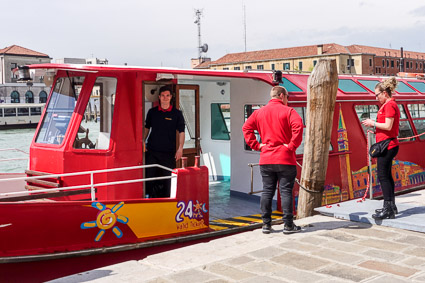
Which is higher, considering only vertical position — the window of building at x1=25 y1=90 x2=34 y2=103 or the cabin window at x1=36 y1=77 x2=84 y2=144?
the window of building at x1=25 y1=90 x2=34 y2=103

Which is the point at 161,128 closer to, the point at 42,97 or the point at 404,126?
the point at 404,126

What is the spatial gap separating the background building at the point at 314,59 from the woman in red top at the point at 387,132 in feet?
291

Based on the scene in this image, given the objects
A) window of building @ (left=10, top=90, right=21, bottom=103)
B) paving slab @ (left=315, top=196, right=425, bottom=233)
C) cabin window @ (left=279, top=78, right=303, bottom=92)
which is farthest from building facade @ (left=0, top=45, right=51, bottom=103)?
paving slab @ (left=315, top=196, right=425, bottom=233)

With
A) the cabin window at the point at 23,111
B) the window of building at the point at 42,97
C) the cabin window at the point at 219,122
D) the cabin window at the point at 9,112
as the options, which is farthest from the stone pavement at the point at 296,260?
the window of building at the point at 42,97

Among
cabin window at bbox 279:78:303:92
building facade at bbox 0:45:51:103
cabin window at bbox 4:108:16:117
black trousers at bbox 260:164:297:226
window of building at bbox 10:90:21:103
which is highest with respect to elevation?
building facade at bbox 0:45:51:103

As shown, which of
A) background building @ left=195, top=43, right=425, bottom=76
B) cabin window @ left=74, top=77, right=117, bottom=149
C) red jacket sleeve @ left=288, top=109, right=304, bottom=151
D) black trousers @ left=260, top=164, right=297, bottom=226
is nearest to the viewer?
red jacket sleeve @ left=288, top=109, right=304, bottom=151

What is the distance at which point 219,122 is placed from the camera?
1078 centimetres

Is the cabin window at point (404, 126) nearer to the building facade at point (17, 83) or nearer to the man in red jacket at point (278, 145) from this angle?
the man in red jacket at point (278, 145)

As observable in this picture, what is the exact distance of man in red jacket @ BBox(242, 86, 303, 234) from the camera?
5711 millimetres

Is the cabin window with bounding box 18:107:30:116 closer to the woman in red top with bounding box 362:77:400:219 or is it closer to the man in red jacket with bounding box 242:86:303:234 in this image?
the man in red jacket with bounding box 242:86:303:234

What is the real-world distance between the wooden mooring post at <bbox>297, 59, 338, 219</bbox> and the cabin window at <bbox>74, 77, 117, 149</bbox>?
2834mm

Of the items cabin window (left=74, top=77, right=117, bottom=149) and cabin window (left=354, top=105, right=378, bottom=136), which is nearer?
cabin window (left=74, top=77, right=117, bottom=149)

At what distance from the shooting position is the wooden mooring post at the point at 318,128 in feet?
23.1

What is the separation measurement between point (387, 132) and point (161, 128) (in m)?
3.07
